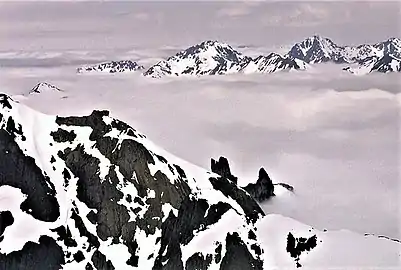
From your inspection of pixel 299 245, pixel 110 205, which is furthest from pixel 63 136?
pixel 299 245

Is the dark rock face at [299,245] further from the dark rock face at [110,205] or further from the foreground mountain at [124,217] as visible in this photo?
the dark rock face at [110,205]

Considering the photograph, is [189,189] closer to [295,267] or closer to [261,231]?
[261,231]

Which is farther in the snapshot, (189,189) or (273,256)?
(189,189)

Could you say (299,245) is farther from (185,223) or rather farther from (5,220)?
(5,220)

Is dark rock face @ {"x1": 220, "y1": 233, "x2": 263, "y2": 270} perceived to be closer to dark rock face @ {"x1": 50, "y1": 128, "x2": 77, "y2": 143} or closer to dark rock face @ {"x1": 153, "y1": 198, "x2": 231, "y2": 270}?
dark rock face @ {"x1": 153, "y1": 198, "x2": 231, "y2": 270}

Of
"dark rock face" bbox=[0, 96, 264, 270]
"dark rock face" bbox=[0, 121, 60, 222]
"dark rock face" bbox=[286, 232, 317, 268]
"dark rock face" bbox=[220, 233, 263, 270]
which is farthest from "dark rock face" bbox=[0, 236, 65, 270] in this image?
"dark rock face" bbox=[286, 232, 317, 268]

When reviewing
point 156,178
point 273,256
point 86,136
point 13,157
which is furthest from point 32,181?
point 273,256

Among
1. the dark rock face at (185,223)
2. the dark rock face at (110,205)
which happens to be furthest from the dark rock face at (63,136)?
the dark rock face at (185,223)
